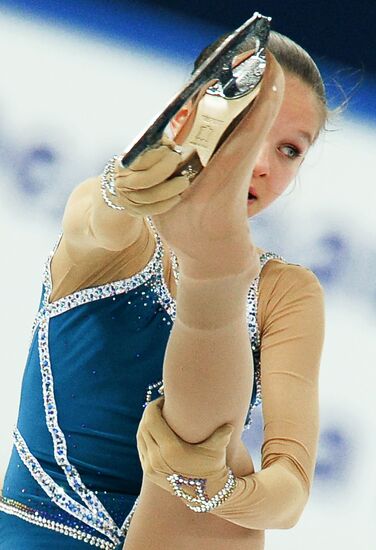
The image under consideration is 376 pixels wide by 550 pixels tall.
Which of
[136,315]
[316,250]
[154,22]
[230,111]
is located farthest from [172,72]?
[230,111]

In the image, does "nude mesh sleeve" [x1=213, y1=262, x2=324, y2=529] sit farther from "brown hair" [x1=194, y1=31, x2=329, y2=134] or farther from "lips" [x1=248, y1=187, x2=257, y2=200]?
"brown hair" [x1=194, y1=31, x2=329, y2=134]

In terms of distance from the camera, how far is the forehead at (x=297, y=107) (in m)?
1.51

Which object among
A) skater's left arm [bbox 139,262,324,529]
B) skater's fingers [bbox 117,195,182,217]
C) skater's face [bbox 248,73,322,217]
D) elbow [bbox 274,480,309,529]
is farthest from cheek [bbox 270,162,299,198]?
skater's fingers [bbox 117,195,182,217]

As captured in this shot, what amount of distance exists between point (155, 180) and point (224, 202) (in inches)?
2.9

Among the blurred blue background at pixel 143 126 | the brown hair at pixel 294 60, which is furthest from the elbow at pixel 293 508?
the blurred blue background at pixel 143 126

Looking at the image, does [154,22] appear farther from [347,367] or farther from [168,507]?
[168,507]

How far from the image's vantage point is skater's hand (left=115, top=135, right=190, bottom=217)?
918mm

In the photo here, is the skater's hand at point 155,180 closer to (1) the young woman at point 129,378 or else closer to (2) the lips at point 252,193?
(1) the young woman at point 129,378

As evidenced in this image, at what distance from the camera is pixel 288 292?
1.48 meters

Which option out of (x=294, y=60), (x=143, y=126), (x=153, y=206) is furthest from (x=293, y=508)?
(x=143, y=126)

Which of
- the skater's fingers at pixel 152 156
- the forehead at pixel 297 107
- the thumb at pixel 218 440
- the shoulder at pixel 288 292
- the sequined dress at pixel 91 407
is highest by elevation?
the forehead at pixel 297 107

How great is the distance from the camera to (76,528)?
1.42 m

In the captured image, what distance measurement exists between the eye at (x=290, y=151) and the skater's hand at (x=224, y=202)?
1.82 ft

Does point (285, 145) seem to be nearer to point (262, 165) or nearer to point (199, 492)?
point (262, 165)
